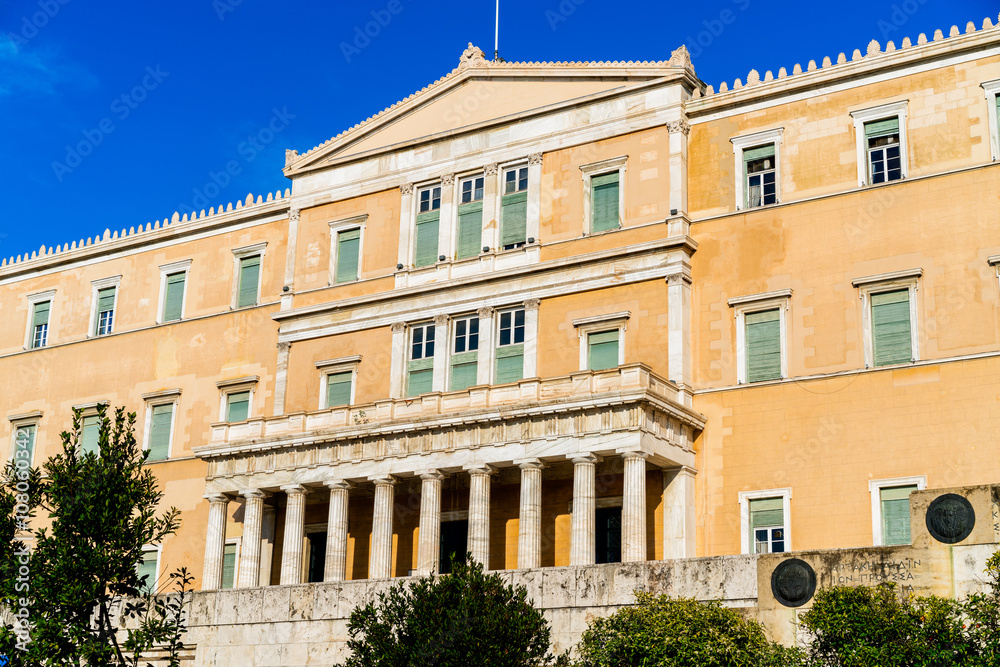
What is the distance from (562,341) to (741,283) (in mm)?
5065

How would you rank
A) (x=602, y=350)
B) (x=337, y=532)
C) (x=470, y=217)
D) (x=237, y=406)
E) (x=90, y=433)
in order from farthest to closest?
(x=90, y=433), (x=237, y=406), (x=470, y=217), (x=602, y=350), (x=337, y=532)

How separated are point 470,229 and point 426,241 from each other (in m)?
1.55

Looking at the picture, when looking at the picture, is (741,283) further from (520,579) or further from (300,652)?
(300,652)

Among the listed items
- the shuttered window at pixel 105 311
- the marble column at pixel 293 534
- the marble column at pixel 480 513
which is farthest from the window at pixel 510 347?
the shuttered window at pixel 105 311

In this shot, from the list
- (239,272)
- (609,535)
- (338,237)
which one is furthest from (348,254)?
(609,535)

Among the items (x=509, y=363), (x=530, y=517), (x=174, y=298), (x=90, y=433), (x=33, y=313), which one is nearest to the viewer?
(x=530, y=517)

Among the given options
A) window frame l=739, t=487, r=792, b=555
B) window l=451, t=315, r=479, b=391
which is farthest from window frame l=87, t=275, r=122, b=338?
window frame l=739, t=487, r=792, b=555

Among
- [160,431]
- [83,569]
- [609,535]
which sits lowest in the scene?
Result: [83,569]

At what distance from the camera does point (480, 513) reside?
3366cm

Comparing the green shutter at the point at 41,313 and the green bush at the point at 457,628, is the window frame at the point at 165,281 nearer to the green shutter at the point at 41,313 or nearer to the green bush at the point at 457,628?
the green shutter at the point at 41,313

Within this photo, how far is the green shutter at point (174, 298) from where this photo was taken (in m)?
46.2

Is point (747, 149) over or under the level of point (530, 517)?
over

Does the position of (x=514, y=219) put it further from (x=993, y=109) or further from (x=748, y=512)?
(x=993, y=109)

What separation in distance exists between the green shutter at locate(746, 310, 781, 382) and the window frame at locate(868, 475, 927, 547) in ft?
12.4
